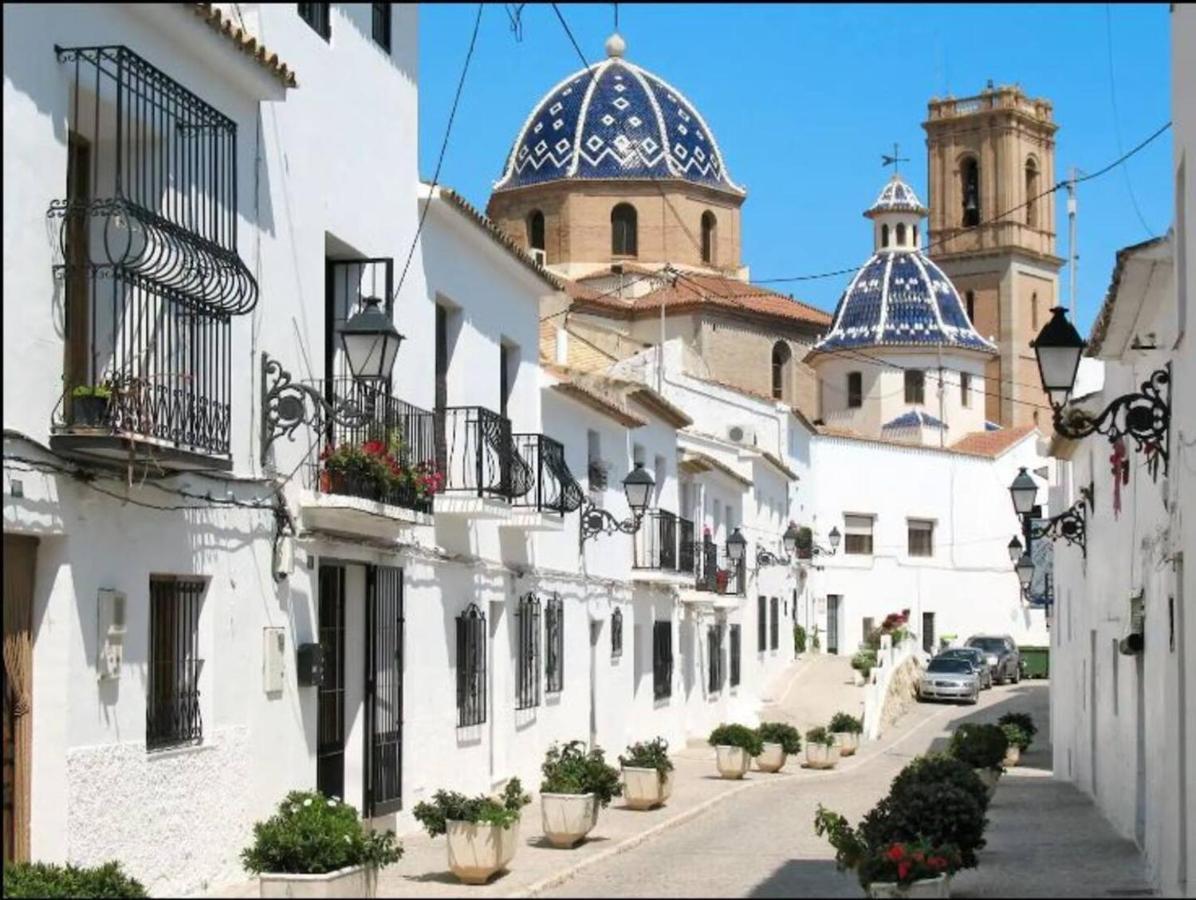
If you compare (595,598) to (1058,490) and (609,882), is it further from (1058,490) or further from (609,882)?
(609,882)

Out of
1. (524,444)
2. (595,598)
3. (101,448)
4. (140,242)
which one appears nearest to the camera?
(101,448)

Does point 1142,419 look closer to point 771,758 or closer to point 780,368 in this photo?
A: point 771,758

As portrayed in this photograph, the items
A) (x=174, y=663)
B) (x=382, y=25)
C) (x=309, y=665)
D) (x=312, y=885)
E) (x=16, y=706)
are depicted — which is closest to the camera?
(x=16, y=706)

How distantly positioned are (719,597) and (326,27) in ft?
68.4

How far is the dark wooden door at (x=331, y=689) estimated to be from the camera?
15.1m

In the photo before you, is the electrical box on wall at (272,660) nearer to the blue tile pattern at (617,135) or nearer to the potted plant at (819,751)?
the potted plant at (819,751)

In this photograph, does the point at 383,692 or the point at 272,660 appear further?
the point at 383,692

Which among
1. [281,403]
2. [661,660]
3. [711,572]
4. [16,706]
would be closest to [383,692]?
[281,403]

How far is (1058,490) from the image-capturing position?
28.0 meters

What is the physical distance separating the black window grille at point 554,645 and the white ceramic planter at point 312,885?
10775mm

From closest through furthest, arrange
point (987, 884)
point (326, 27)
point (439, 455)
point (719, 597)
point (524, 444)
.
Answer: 1. point (987, 884)
2. point (326, 27)
3. point (439, 455)
4. point (524, 444)
5. point (719, 597)

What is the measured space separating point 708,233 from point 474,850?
139 ft

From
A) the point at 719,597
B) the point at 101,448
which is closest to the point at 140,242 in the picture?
the point at 101,448

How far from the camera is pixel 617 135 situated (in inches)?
2190
